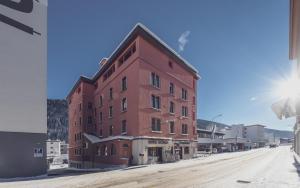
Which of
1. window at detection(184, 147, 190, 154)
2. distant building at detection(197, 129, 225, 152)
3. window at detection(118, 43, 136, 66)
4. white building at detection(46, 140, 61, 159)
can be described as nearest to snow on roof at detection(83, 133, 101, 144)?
window at detection(118, 43, 136, 66)

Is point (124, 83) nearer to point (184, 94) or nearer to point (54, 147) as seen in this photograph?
point (184, 94)

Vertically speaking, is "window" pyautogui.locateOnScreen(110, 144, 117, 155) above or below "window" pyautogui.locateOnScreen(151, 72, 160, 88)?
below

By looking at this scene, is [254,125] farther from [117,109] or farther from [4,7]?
[4,7]

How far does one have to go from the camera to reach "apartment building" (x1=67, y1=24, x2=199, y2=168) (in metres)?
37.8

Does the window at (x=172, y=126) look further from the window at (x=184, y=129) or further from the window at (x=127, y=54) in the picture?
the window at (x=127, y=54)

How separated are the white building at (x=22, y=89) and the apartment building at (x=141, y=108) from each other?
12.5 meters

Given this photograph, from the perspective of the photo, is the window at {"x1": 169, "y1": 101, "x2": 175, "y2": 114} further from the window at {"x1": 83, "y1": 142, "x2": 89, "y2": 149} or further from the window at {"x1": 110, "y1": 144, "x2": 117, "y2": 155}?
the window at {"x1": 83, "y1": 142, "x2": 89, "y2": 149}

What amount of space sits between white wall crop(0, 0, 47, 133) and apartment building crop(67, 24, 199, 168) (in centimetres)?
1291

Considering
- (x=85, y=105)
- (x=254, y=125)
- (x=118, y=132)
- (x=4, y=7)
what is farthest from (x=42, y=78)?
(x=254, y=125)

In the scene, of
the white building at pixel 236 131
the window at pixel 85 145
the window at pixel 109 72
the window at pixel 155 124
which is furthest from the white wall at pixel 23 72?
the white building at pixel 236 131

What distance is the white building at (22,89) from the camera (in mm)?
24828

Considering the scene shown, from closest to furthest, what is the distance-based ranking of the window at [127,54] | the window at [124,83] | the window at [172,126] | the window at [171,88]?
1. the window at [127,54]
2. the window at [124,83]
3. the window at [172,126]
4. the window at [171,88]

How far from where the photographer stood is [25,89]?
2667cm

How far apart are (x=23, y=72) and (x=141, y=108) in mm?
15751
